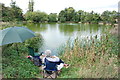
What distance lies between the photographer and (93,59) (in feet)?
10.6

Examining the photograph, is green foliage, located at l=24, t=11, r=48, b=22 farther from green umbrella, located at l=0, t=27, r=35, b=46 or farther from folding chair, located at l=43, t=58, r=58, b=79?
folding chair, located at l=43, t=58, r=58, b=79

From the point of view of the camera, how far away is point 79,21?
29.0 meters

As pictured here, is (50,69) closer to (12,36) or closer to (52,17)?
(12,36)

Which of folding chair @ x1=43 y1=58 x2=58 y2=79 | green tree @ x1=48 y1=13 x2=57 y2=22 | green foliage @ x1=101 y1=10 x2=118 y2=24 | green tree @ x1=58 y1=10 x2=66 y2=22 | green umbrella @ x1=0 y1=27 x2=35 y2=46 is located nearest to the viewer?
folding chair @ x1=43 y1=58 x2=58 y2=79

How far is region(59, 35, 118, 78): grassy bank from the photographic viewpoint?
256 cm

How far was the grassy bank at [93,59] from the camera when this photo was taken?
2559 millimetres

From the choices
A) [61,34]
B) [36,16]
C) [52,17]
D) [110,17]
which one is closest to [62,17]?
[52,17]

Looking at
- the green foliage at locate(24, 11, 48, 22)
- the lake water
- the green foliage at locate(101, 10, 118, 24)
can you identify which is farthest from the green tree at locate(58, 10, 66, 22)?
the lake water

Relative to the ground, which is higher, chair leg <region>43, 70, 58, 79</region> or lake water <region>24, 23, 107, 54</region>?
lake water <region>24, 23, 107, 54</region>

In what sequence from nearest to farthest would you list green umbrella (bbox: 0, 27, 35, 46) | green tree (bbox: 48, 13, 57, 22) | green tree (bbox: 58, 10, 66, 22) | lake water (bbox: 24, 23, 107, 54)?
green umbrella (bbox: 0, 27, 35, 46), lake water (bbox: 24, 23, 107, 54), green tree (bbox: 58, 10, 66, 22), green tree (bbox: 48, 13, 57, 22)

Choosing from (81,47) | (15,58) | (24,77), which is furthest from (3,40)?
(81,47)

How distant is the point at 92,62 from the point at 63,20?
2476cm

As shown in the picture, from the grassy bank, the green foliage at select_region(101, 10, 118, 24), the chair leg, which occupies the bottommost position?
the chair leg

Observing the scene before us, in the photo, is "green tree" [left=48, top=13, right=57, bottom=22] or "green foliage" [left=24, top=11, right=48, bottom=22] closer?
"green foliage" [left=24, top=11, right=48, bottom=22]
